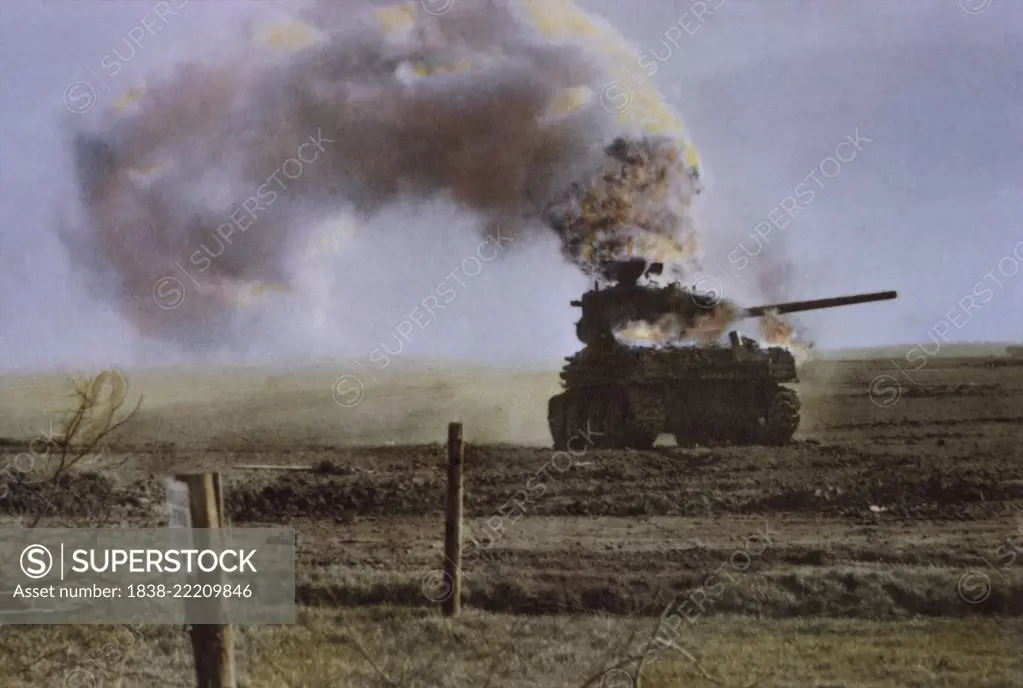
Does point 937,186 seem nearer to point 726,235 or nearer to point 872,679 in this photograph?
point 726,235

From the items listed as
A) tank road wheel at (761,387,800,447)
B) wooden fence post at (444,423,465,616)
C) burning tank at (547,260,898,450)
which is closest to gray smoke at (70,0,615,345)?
burning tank at (547,260,898,450)

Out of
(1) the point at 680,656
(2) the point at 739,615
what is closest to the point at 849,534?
(2) the point at 739,615

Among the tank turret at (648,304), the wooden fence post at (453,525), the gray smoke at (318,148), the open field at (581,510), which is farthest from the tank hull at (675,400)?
the gray smoke at (318,148)

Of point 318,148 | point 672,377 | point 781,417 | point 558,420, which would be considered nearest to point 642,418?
point 672,377

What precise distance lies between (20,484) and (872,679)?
6.36m

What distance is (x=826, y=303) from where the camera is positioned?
767 centimetres

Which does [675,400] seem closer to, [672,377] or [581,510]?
[672,377]

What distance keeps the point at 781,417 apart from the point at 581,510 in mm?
1699

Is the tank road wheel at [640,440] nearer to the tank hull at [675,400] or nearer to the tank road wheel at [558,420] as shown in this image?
the tank hull at [675,400]

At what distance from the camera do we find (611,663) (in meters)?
6.91

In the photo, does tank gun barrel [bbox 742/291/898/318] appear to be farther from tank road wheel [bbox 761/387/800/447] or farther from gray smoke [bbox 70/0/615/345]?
gray smoke [bbox 70/0/615/345]

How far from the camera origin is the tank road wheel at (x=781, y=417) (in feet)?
25.4

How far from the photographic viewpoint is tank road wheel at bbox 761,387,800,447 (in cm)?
775

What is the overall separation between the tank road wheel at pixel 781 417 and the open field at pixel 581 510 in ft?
0.29
